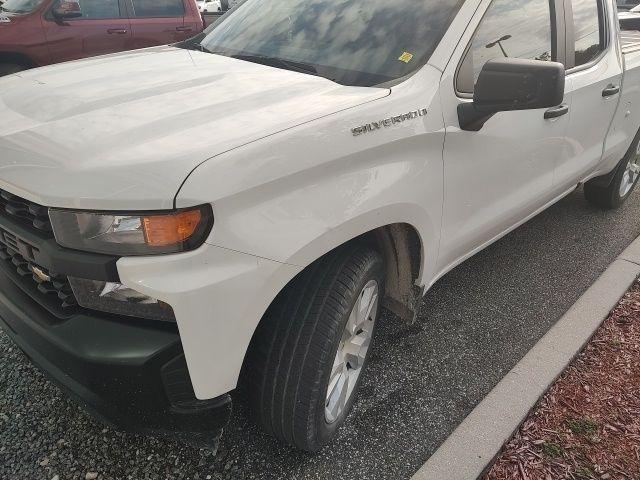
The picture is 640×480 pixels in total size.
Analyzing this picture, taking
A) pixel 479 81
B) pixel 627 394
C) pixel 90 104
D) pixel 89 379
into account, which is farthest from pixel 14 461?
pixel 627 394

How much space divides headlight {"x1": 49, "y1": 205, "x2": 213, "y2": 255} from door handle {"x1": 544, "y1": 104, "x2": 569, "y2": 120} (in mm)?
1941

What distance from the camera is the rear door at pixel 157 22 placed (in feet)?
22.6

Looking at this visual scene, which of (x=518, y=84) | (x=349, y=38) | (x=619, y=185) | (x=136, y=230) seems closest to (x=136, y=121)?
(x=136, y=230)

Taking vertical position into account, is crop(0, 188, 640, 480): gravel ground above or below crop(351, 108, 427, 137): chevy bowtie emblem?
below

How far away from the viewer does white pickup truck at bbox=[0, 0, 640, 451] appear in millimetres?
1395

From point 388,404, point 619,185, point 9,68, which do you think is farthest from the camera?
point 9,68

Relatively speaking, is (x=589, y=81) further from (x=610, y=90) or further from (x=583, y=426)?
(x=583, y=426)

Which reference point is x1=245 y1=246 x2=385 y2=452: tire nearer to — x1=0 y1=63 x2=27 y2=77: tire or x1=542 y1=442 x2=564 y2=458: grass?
x1=542 y1=442 x2=564 y2=458: grass

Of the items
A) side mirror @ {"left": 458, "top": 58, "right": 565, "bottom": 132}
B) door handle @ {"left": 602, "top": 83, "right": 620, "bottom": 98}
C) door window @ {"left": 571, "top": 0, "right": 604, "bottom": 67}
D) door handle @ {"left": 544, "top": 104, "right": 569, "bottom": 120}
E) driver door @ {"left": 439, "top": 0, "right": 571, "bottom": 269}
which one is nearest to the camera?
side mirror @ {"left": 458, "top": 58, "right": 565, "bottom": 132}

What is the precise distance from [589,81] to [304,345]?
2.36 m

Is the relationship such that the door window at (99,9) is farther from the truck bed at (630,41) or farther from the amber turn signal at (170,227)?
the amber turn signal at (170,227)

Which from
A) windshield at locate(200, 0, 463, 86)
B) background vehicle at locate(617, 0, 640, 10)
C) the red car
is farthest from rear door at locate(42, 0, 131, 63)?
background vehicle at locate(617, 0, 640, 10)

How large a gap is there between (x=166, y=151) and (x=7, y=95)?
97cm

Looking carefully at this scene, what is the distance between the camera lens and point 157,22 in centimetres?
703
